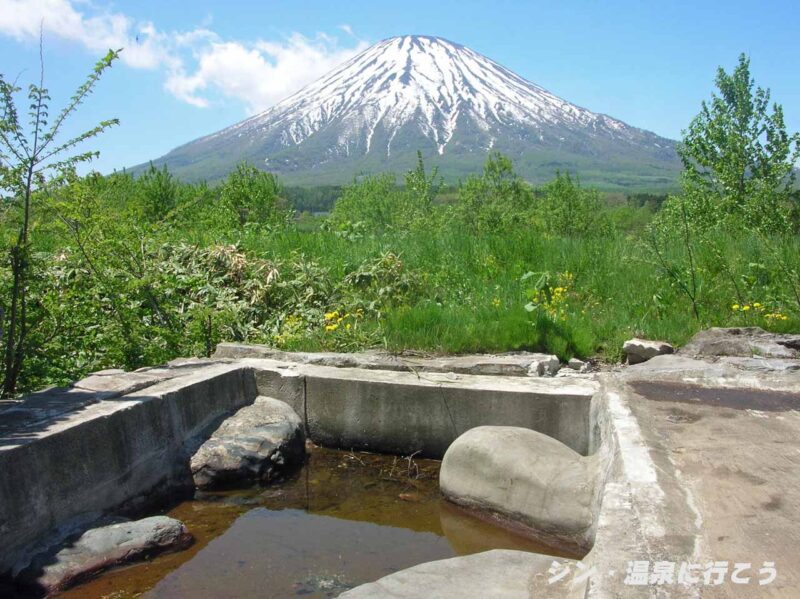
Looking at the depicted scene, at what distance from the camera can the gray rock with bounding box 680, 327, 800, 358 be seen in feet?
20.0

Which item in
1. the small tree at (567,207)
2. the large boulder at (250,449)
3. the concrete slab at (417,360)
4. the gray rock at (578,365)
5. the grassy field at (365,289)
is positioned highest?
the small tree at (567,207)

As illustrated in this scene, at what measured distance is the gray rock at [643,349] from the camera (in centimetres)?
658

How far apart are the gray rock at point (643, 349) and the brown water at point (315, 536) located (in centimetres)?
229

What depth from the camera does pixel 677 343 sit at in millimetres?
6965

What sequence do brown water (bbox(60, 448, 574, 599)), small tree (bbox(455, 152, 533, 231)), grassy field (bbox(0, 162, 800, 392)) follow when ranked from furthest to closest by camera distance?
1. small tree (bbox(455, 152, 533, 231))
2. grassy field (bbox(0, 162, 800, 392))
3. brown water (bbox(60, 448, 574, 599))

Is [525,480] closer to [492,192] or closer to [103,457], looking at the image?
[103,457]

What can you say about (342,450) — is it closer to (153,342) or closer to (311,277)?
(153,342)

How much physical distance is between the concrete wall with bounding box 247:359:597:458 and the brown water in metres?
0.22

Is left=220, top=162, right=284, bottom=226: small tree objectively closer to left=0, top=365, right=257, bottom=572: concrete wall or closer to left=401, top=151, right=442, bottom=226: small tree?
left=401, top=151, right=442, bottom=226: small tree

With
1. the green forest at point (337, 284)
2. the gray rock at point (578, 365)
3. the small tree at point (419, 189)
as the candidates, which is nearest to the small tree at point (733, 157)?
the green forest at point (337, 284)

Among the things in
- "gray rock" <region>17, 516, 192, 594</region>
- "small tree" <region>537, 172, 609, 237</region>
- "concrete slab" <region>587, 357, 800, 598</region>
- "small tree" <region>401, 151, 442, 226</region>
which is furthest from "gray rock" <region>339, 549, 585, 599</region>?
"small tree" <region>401, 151, 442, 226</region>

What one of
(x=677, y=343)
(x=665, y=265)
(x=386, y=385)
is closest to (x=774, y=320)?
(x=677, y=343)

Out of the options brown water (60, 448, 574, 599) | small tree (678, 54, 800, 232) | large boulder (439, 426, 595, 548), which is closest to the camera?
brown water (60, 448, 574, 599)

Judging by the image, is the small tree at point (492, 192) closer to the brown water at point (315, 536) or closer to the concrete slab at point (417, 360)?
the concrete slab at point (417, 360)
